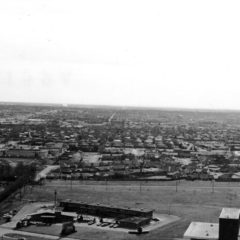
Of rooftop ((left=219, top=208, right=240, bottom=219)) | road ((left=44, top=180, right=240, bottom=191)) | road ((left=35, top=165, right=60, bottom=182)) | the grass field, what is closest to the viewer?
rooftop ((left=219, top=208, right=240, bottom=219))

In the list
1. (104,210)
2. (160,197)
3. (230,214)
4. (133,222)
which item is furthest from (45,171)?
(230,214)

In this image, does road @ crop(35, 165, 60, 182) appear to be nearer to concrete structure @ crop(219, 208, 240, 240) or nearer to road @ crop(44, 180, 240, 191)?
road @ crop(44, 180, 240, 191)

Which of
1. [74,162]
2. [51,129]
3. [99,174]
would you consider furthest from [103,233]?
[51,129]

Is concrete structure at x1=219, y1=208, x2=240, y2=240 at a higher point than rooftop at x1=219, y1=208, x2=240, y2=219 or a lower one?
lower

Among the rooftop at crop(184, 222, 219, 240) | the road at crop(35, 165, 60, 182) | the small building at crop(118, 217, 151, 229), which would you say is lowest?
the road at crop(35, 165, 60, 182)

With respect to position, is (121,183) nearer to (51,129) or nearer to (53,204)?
(53,204)

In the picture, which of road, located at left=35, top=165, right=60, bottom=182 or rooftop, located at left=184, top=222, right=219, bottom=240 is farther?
road, located at left=35, top=165, right=60, bottom=182

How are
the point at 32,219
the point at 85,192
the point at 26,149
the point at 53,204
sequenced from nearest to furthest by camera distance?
the point at 32,219
the point at 53,204
the point at 85,192
the point at 26,149

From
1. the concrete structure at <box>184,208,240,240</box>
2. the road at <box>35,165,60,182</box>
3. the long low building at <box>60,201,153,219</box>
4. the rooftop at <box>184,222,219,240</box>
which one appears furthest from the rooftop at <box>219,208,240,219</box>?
the road at <box>35,165,60,182</box>
